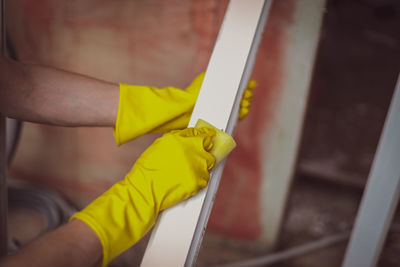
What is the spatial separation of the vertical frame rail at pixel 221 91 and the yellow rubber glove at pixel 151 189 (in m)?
0.03

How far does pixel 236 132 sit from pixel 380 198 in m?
0.78

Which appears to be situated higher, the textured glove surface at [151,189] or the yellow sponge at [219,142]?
the yellow sponge at [219,142]

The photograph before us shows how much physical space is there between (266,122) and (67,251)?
973 mm

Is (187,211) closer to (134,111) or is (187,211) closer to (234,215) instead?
(134,111)

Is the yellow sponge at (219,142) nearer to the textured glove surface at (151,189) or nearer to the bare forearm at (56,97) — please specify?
the textured glove surface at (151,189)

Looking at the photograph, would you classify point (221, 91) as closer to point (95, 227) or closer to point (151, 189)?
point (151, 189)

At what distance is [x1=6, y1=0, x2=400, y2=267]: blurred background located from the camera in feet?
4.09

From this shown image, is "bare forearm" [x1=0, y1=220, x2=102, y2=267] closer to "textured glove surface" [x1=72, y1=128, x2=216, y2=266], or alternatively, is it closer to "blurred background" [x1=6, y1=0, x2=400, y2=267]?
"textured glove surface" [x1=72, y1=128, x2=216, y2=266]

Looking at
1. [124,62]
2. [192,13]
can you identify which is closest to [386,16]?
[192,13]

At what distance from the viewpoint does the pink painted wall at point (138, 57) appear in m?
1.24

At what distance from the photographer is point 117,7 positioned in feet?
4.15

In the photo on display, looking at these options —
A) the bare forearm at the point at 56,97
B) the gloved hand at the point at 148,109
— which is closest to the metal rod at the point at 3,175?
the bare forearm at the point at 56,97

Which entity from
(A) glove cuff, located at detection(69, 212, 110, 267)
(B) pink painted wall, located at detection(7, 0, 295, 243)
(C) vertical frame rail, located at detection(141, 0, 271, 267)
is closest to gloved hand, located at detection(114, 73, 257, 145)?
(C) vertical frame rail, located at detection(141, 0, 271, 267)

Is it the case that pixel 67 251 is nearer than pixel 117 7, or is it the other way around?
pixel 67 251
